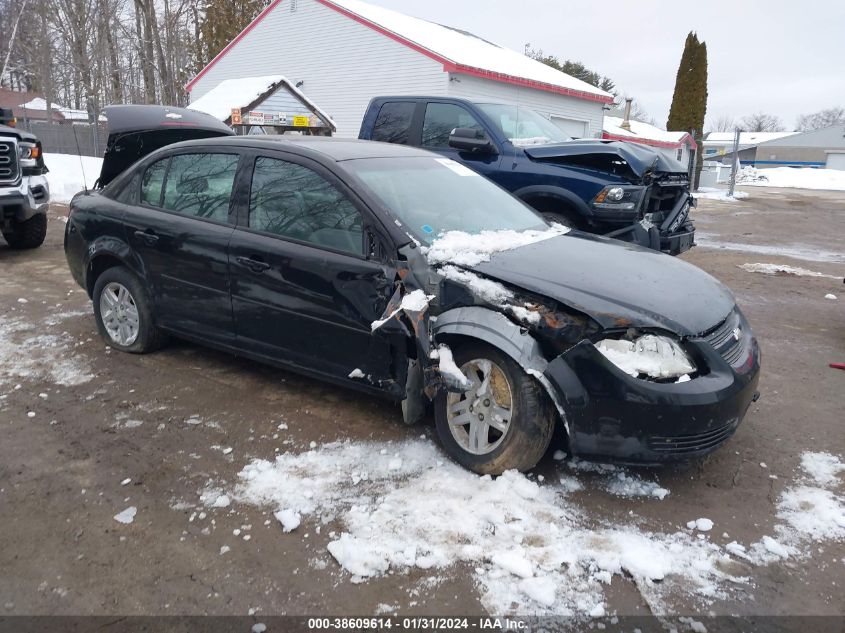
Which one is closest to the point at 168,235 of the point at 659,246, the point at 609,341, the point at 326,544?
the point at 326,544

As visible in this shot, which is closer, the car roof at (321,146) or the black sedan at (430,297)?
the black sedan at (430,297)

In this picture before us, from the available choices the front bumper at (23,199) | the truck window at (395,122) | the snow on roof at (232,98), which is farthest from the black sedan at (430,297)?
the snow on roof at (232,98)

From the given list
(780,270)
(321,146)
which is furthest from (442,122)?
(780,270)

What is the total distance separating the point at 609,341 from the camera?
309 centimetres

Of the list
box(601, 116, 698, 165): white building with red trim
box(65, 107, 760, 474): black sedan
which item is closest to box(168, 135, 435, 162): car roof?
box(65, 107, 760, 474): black sedan

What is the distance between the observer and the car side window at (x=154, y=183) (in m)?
4.66

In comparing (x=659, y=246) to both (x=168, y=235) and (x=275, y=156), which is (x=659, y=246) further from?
(x=168, y=235)

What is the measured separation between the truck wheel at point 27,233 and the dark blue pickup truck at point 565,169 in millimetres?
5194

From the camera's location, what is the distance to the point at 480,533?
9.37ft

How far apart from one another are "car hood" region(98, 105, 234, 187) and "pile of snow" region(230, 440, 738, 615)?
3813mm

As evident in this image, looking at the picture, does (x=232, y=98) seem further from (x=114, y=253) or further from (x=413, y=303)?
(x=413, y=303)

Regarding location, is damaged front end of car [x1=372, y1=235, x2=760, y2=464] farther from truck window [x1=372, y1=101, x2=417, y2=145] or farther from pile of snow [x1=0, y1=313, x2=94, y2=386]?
truck window [x1=372, y1=101, x2=417, y2=145]

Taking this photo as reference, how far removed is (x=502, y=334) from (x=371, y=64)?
60.4ft

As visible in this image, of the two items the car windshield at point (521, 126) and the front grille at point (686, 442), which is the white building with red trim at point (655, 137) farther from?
the front grille at point (686, 442)
